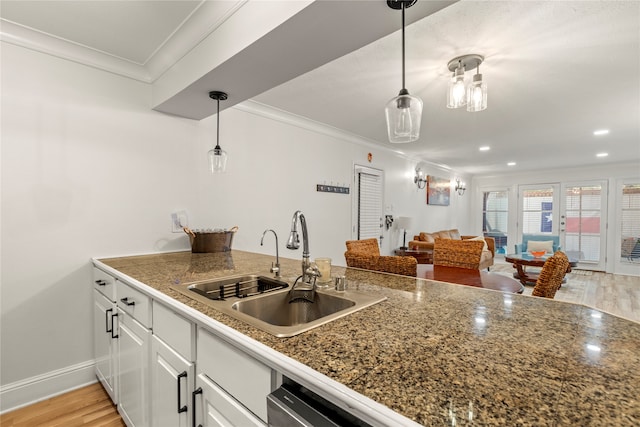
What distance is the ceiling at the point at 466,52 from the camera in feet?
5.52

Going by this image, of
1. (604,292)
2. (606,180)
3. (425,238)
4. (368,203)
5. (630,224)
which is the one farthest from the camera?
(606,180)

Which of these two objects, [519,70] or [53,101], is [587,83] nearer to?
[519,70]

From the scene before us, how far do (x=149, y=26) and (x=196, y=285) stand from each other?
5.40ft

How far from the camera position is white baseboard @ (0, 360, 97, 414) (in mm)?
1862

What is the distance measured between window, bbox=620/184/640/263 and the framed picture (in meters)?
3.60

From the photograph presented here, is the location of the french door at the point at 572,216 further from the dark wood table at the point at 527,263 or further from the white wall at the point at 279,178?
the white wall at the point at 279,178

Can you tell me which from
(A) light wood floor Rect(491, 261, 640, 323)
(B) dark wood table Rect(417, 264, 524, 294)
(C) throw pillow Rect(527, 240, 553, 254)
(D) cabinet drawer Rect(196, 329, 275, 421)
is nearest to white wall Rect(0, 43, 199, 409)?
(D) cabinet drawer Rect(196, 329, 275, 421)

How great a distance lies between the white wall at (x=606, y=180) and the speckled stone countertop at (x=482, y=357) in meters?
7.68

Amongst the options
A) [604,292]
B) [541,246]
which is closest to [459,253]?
[604,292]

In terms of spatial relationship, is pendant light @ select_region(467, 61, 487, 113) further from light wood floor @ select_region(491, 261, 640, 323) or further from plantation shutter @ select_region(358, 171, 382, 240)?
light wood floor @ select_region(491, 261, 640, 323)

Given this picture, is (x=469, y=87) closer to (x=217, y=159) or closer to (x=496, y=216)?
(x=217, y=159)

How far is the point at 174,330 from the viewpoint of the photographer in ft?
3.82

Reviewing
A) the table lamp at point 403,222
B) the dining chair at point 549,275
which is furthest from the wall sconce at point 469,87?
the table lamp at point 403,222

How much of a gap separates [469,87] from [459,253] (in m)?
1.44
